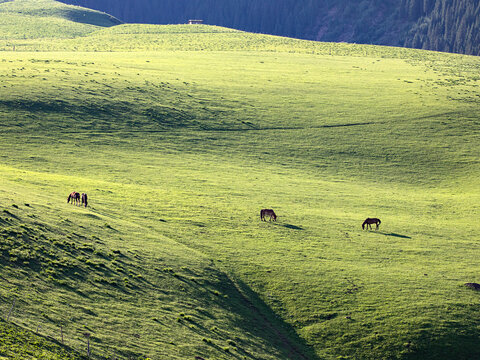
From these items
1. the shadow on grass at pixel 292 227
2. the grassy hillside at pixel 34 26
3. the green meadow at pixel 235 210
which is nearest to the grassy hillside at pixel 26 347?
the green meadow at pixel 235 210

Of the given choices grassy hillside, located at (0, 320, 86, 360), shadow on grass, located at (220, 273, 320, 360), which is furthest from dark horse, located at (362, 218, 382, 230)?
grassy hillside, located at (0, 320, 86, 360)

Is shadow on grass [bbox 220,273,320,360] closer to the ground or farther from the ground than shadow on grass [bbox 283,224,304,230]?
closer to the ground

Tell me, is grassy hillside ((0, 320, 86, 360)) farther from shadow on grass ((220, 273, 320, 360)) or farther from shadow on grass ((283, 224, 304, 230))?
shadow on grass ((283, 224, 304, 230))

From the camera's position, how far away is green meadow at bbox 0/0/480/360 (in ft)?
113

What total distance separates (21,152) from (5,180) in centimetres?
1455

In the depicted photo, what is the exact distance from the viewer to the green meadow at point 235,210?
3438 centimetres

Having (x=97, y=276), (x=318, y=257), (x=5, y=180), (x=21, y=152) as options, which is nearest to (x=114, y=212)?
(x=5, y=180)

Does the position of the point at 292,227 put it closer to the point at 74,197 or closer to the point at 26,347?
the point at 74,197

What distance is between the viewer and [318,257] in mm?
45438

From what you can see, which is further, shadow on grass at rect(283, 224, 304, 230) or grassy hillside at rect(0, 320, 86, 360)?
shadow on grass at rect(283, 224, 304, 230)

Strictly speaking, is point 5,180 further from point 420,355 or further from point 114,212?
point 420,355

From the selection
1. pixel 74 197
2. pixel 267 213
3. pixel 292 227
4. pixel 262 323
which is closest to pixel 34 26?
pixel 74 197

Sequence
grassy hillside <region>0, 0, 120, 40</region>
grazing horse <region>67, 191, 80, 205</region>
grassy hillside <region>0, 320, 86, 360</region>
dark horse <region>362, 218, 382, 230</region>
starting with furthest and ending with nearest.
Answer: grassy hillside <region>0, 0, 120, 40</region> → dark horse <region>362, 218, 382, 230</region> → grazing horse <region>67, 191, 80, 205</region> → grassy hillside <region>0, 320, 86, 360</region>

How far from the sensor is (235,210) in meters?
53.8
